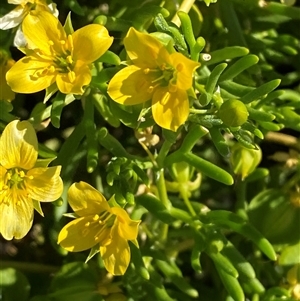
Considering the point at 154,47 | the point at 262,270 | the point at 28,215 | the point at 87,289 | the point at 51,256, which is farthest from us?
the point at 51,256

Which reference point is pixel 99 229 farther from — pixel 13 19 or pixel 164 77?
pixel 13 19

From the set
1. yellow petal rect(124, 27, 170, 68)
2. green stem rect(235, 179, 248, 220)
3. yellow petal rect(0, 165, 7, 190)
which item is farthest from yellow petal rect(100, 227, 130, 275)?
green stem rect(235, 179, 248, 220)

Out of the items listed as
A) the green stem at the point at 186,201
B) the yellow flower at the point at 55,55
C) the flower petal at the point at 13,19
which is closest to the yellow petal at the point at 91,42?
the yellow flower at the point at 55,55

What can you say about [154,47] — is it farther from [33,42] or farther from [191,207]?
[191,207]

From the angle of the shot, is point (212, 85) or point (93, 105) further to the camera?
point (93, 105)

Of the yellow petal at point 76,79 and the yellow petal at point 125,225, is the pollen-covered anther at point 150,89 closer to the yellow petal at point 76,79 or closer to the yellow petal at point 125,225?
the yellow petal at point 76,79

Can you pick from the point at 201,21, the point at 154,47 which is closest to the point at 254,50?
the point at 201,21
